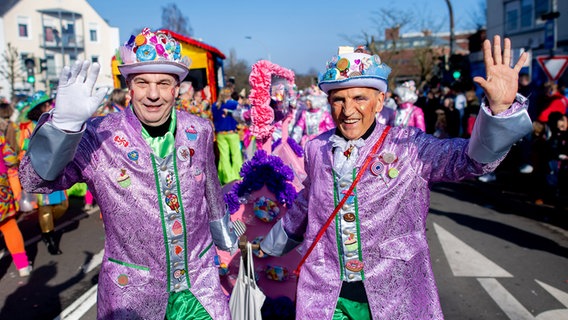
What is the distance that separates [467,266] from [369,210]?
376cm

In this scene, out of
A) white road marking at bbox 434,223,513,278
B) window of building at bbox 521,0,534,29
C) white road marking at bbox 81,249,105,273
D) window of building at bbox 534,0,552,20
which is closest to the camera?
white road marking at bbox 434,223,513,278

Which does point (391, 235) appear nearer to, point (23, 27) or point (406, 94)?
point (406, 94)

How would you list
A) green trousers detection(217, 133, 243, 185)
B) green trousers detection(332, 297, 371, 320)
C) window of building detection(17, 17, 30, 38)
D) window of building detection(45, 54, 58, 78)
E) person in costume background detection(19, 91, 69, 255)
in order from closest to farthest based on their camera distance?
green trousers detection(332, 297, 371, 320) → person in costume background detection(19, 91, 69, 255) → green trousers detection(217, 133, 243, 185) → window of building detection(17, 17, 30, 38) → window of building detection(45, 54, 58, 78)

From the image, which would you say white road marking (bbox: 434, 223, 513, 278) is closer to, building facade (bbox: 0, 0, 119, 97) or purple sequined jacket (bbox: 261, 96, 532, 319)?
purple sequined jacket (bbox: 261, 96, 532, 319)

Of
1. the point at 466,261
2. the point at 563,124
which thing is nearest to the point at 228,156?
the point at 466,261

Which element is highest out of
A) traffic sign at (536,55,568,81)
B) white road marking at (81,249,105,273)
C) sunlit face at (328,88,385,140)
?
traffic sign at (536,55,568,81)

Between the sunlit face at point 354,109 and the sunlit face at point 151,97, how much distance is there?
84 cm

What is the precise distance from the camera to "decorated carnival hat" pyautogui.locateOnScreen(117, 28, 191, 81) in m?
2.57

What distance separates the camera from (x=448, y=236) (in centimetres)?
691

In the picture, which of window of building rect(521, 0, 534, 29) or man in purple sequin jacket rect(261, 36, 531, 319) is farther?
window of building rect(521, 0, 534, 29)

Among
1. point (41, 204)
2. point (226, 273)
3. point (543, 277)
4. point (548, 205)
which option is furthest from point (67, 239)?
point (548, 205)

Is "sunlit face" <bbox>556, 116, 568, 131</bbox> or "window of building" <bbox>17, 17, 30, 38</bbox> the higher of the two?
"window of building" <bbox>17, 17, 30, 38</bbox>

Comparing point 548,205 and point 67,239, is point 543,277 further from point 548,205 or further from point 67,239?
point 67,239

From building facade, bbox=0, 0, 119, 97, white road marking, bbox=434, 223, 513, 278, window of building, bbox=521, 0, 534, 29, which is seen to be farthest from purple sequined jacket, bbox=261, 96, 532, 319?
building facade, bbox=0, 0, 119, 97
